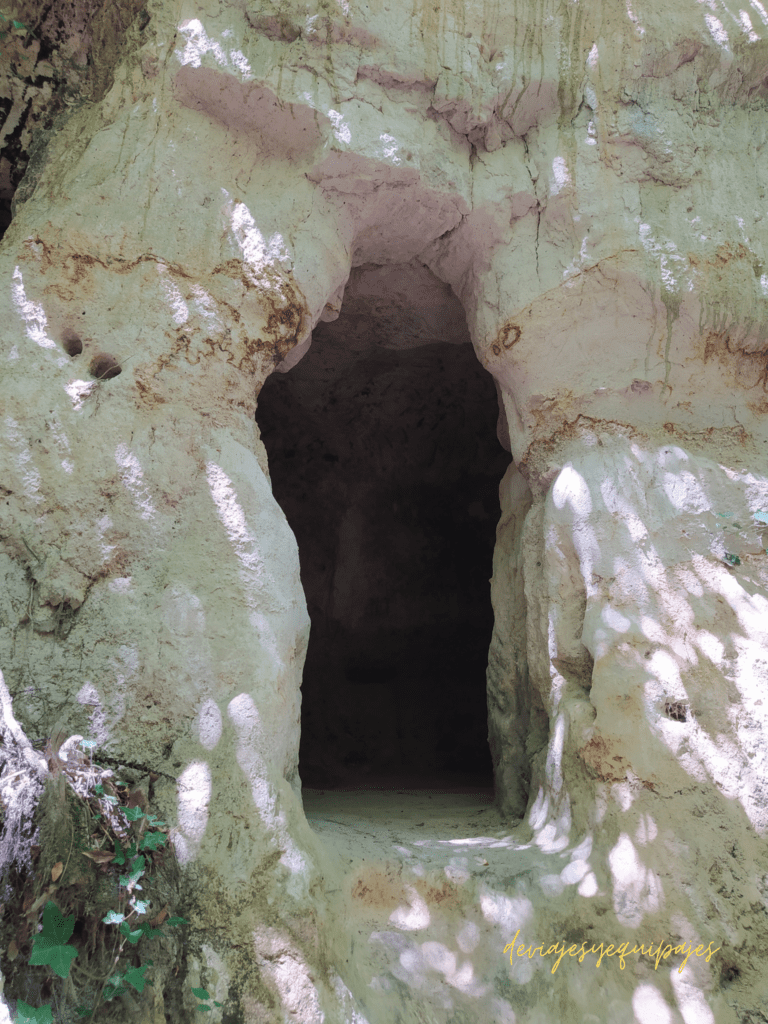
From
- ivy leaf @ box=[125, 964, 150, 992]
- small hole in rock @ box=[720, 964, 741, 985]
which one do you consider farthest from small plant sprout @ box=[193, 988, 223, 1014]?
small hole in rock @ box=[720, 964, 741, 985]

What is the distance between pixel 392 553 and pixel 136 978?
4.31 m

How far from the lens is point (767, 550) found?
281cm

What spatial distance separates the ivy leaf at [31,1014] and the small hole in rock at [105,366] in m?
1.81

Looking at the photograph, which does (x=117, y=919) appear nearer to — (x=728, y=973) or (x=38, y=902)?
(x=38, y=902)

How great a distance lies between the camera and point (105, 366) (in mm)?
2562

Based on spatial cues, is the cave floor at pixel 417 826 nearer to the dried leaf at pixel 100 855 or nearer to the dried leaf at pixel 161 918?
the dried leaf at pixel 161 918

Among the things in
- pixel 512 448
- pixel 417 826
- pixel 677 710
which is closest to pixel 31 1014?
pixel 417 826

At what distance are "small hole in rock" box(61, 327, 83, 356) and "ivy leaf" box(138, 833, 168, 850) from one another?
5.20 feet

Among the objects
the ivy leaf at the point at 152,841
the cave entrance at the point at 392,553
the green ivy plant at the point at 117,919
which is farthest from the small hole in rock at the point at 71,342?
the cave entrance at the point at 392,553

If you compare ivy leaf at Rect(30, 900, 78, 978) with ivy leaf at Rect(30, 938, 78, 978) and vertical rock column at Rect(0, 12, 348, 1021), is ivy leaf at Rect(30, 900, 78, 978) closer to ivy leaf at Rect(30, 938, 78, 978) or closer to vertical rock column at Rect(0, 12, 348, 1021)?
ivy leaf at Rect(30, 938, 78, 978)

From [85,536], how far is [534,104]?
2.60 meters

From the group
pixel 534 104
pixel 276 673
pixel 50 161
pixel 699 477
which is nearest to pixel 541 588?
pixel 699 477

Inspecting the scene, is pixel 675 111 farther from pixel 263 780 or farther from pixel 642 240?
pixel 263 780

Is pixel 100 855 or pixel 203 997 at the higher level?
pixel 100 855
